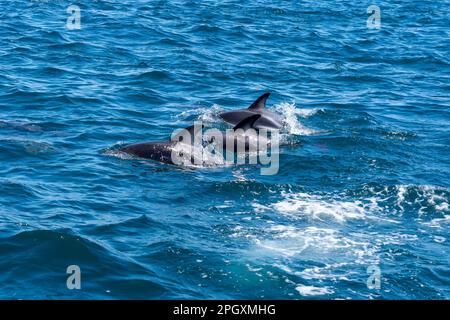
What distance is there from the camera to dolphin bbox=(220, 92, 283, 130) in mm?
23750

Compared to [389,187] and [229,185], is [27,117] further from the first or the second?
[389,187]

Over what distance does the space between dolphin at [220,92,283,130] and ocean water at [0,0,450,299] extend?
43 cm

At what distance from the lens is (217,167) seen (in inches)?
797

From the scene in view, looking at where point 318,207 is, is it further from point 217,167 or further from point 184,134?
point 184,134

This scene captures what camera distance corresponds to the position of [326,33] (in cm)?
3769

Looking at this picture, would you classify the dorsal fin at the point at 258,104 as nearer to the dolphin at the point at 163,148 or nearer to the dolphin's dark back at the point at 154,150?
the dolphin at the point at 163,148

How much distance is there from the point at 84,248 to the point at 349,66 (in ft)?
63.9
